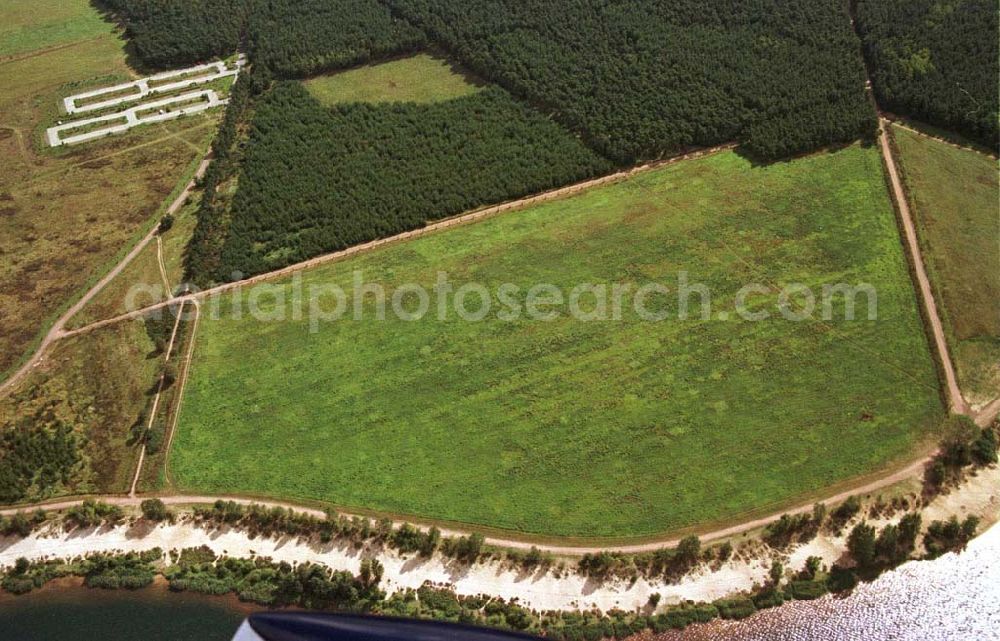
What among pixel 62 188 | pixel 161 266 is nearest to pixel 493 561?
pixel 161 266

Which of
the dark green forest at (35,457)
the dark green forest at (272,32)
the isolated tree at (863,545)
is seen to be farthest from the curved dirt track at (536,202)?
the dark green forest at (272,32)

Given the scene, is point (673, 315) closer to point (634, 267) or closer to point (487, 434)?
point (634, 267)

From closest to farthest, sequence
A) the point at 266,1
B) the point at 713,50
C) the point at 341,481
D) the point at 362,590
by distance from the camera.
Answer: the point at 362,590, the point at 341,481, the point at 713,50, the point at 266,1

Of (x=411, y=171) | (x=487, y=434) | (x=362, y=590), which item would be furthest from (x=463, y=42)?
(x=362, y=590)

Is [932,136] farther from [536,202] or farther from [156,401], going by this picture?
[156,401]

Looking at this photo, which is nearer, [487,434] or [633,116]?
[487,434]

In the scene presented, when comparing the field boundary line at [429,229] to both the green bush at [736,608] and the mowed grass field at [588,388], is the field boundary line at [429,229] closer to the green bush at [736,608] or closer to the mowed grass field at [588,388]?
the mowed grass field at [588,388]

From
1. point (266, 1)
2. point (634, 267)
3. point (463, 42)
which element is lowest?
point (634, 267)

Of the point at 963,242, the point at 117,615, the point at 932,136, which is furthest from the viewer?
the point at 932,136
